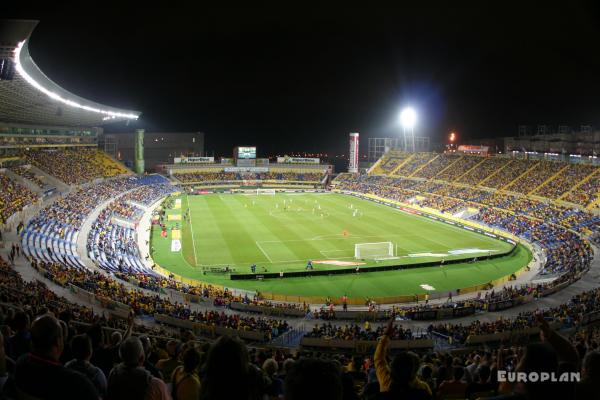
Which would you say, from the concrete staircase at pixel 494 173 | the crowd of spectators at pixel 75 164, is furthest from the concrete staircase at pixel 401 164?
the crowd of spectators at pixel 75 164

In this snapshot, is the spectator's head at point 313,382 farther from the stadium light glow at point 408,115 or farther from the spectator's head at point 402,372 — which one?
the stadium light glow at point 408,115

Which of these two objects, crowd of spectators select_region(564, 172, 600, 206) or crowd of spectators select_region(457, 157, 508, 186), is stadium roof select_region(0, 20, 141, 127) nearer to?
crowd of spectators select_region(457, 157, 508, 186)

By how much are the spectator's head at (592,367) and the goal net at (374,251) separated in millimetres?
35821

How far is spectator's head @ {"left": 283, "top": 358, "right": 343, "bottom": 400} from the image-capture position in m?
2.66

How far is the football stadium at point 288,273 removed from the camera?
3.57 m

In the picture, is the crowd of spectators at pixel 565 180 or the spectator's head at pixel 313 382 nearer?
the spectator's head at pixel 313 382

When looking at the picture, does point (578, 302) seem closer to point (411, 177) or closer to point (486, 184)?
point (486, 184)

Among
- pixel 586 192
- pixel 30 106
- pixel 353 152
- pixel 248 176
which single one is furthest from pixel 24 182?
pixel 353 152

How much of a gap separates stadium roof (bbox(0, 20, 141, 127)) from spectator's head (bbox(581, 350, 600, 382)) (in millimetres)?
22490

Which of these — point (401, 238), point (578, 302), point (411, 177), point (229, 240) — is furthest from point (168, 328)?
point (411, 177)

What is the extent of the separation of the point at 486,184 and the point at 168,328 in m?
56.8

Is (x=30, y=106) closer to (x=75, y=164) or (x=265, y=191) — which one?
(x=75, y=164)

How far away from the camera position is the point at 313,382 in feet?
8.74

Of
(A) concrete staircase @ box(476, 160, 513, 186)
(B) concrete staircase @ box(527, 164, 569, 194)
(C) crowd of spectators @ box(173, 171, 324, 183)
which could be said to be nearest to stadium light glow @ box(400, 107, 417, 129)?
(C) crowd of spectators @ box(173, 171, 324, 183)
